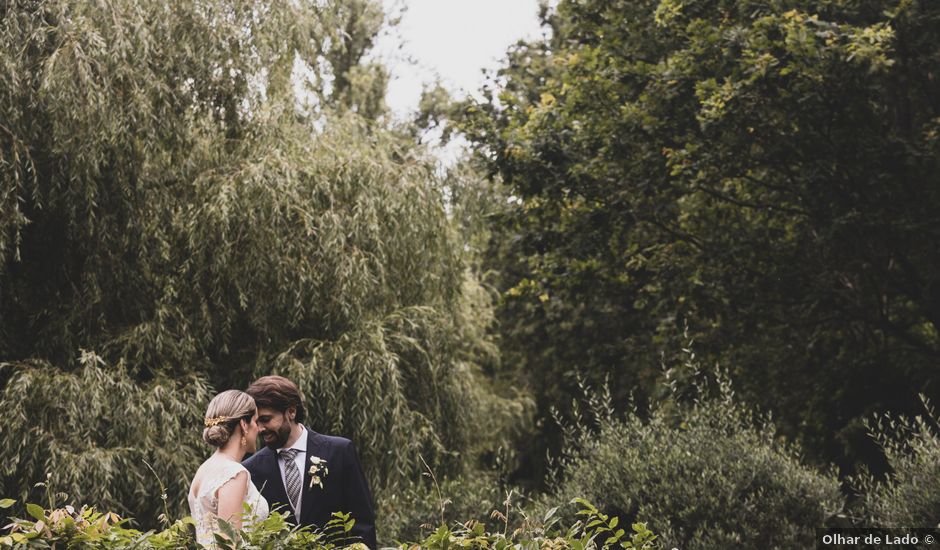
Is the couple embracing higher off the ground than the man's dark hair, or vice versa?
the man's dark hair

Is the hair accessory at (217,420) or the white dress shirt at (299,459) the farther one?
the white dress shirt at (299,459)

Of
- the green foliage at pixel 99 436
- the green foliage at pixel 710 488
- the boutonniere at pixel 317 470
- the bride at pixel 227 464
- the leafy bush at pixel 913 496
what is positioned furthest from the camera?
Result: the green foliage at pixel 99 436

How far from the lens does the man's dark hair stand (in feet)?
15.0

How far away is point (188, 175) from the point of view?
32.9 ft

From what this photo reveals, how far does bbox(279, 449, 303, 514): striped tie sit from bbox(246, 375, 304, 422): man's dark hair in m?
0.23

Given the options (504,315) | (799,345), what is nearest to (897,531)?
(799,345)

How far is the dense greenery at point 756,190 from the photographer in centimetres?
1077

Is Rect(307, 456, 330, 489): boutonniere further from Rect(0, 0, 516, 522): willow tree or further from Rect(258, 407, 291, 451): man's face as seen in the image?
Rect(0, 0, 516, 522): willow tree

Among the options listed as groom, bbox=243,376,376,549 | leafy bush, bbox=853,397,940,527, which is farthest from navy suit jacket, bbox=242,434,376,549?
leafy bush, bbox=853,397,940,527

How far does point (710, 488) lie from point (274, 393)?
3.82m

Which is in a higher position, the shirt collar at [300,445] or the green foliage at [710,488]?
the shirt collar at [300,445]

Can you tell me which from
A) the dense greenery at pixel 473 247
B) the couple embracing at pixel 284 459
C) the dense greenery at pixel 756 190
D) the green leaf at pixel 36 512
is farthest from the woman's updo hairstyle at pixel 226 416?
the dense greenery at pixel 756 190

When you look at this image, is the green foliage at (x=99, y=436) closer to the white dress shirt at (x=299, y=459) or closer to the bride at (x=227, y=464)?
the white dress shirt at (x=299, y=459)

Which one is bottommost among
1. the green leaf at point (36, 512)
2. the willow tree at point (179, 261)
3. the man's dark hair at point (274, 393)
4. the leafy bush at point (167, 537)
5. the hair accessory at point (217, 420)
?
the leafy bush at point (167, 537)
